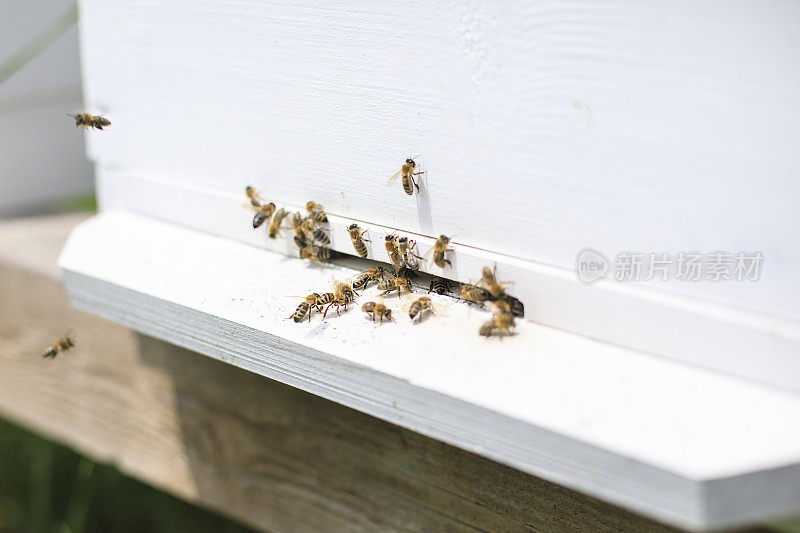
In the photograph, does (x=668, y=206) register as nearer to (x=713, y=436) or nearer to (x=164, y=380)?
(x=713, y=436)

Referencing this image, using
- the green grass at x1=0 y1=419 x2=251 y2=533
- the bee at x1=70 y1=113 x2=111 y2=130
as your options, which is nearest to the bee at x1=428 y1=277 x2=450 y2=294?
the bee at x1=70 y1=113 x2=111 y2=130

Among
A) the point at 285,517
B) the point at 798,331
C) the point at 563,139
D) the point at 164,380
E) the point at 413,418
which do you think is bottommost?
the point at 285,517

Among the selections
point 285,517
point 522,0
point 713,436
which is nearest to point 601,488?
point 713,436

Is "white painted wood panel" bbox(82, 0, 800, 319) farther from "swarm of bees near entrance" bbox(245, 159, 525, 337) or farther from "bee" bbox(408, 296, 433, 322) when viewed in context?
"bee" bbox(408, 296, 433, 322)

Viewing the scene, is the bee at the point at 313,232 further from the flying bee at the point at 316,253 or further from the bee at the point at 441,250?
the bee at the point at 441,250

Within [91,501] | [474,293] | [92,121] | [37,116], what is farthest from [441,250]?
[91,501]
